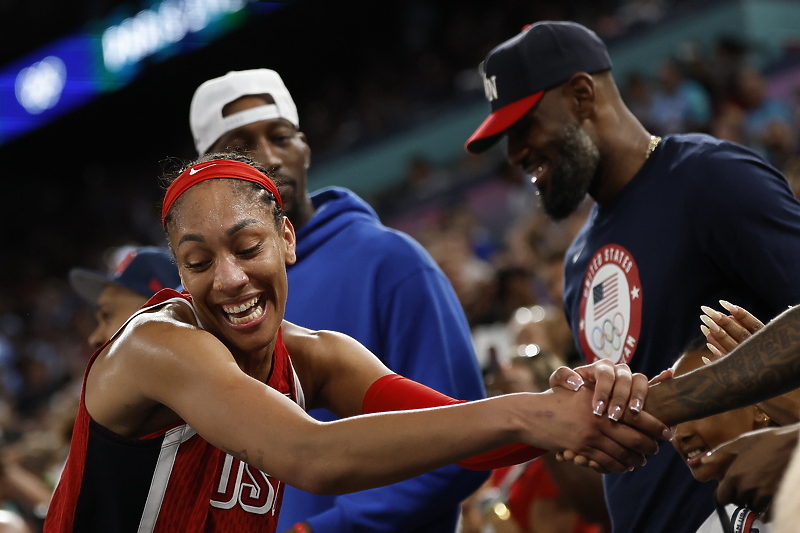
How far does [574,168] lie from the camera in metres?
3.09

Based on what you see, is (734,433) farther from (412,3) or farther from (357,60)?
(357,60)

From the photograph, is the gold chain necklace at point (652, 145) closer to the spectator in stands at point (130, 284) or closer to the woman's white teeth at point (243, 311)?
the woman's white teeth at point (243, 311)

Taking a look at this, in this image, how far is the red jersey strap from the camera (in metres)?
2.21

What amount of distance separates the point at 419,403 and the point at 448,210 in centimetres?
793

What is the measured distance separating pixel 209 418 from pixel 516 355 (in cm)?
271

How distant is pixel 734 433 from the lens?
252 centimetres

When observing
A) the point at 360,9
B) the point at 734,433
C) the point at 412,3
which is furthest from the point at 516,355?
the point at 360,9

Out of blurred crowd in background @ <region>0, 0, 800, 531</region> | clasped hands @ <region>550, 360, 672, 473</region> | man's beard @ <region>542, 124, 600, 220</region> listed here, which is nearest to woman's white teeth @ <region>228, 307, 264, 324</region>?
clasped hands @ <region>550, 360, 672, 473</region>

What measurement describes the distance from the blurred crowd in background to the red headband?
2165mm

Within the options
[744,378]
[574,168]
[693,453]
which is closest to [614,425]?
[744,378]

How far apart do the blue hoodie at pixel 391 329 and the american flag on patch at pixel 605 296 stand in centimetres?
42

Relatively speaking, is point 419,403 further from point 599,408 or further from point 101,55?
point 101,55

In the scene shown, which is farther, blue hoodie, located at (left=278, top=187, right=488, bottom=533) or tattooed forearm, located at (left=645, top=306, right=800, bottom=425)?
blue hoodie, located at (left=278, top=187, right=488, bottom=533)

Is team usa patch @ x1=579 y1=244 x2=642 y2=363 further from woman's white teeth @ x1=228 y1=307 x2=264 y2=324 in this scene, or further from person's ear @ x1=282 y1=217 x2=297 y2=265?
woman's white teeth @ x1=228 y1=307 x2=264 y2=324
